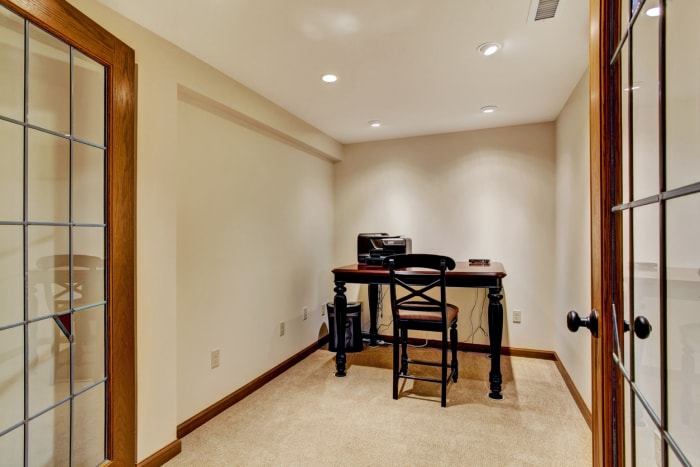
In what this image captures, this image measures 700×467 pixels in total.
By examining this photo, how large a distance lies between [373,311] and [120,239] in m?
2.71

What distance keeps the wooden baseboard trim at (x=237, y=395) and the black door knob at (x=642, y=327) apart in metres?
2.27

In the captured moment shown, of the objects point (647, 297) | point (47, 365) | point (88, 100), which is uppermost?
point (88, 100)

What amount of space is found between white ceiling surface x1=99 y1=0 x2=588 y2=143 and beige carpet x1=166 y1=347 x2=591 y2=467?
7.34ft

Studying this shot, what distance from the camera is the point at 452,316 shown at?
2.66 metres

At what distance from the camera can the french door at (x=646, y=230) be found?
594 mm

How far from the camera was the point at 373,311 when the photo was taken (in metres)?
3.83

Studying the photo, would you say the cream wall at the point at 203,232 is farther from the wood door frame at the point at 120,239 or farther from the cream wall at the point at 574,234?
the cream wall at the point at 574,234

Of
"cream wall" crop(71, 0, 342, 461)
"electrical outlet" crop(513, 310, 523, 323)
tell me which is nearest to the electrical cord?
"electrical outlet" crop(513, 310, 523, 323)

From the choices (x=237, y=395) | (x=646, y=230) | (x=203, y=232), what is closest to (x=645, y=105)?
(x=646, y=230)

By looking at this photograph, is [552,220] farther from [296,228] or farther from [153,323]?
[153,323]

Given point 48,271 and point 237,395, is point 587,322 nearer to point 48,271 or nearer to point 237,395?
point 48,271

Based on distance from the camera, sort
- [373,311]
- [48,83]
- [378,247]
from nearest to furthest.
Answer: [48,83] → [378,247] → [373,311]

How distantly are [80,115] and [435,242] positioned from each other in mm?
3126

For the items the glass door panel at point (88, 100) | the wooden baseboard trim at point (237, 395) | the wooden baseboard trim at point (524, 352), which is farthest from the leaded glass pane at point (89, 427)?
the wooden baseboard trim at point (524, 352)
